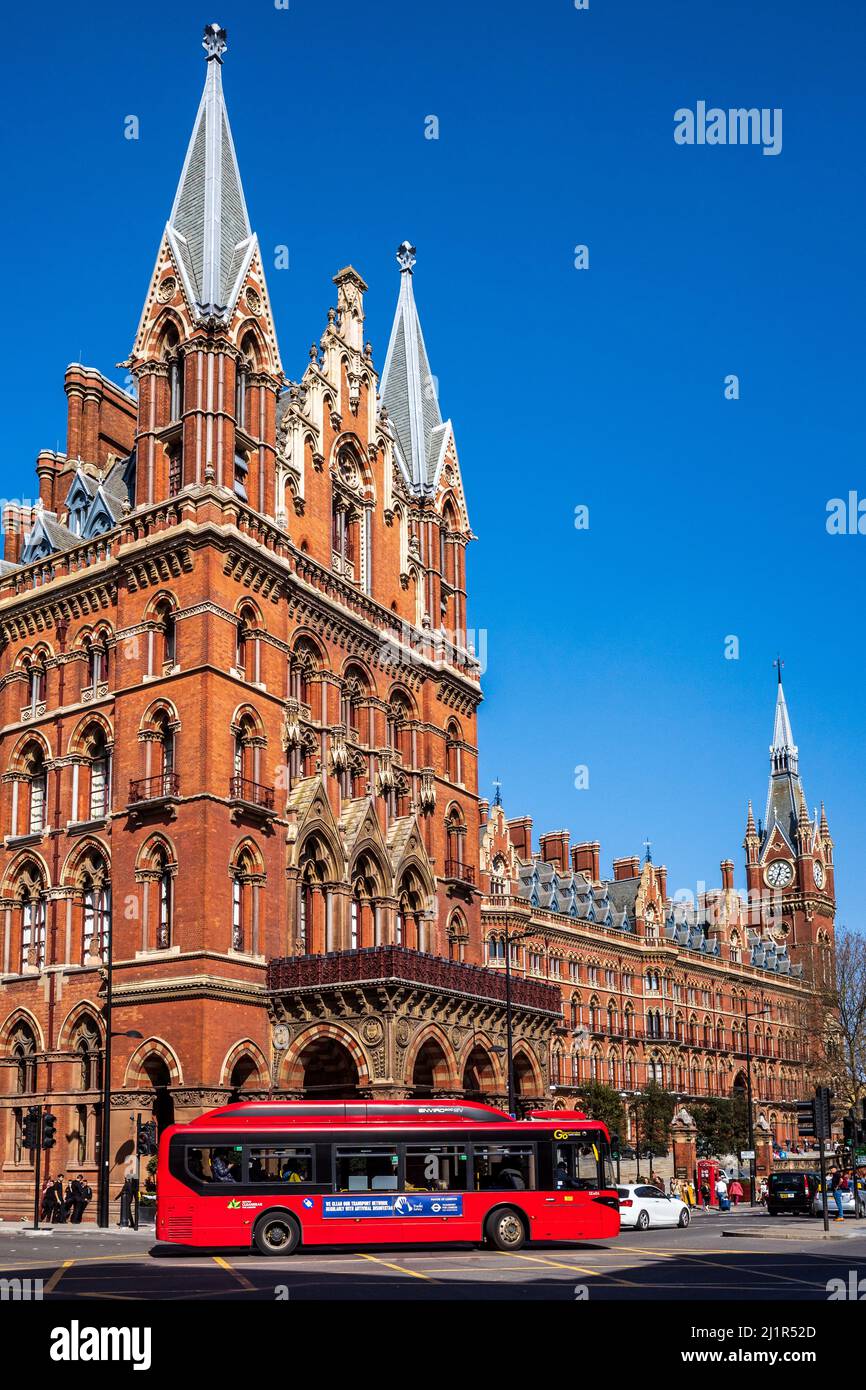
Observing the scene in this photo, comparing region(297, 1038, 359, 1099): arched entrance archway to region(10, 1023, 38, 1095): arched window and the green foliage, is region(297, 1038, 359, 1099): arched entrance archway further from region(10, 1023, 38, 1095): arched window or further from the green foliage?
the green foliage

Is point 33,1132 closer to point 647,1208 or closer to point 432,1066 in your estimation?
point 432,1066

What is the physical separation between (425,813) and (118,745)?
13550mm

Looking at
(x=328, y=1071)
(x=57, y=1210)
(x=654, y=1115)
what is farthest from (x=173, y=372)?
(x=654, y=1115)

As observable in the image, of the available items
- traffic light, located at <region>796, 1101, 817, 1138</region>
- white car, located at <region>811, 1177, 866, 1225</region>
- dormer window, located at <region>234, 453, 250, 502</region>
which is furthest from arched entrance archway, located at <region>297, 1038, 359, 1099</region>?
dormer window, located at <region>234, 453, 250, 502</region>

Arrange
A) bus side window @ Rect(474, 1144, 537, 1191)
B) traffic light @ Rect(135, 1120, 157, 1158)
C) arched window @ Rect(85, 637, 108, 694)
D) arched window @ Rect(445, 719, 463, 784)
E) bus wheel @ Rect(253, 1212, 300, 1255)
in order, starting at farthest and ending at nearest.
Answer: arched window @ Rect(445, 719, 463, 784) → arched window @ Rect(85, 637, 108, 694) → traffic light @ Rect(135, 1120, 157, 1158) → bus side window @ Rect(474, 1144, 537, 1191) → bus wheel @ Rect(253, 1212, 300, 1255)

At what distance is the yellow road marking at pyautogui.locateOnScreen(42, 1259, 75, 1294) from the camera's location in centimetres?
1990

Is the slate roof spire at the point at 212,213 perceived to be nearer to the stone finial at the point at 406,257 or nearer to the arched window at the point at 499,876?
the stone finial at the point at 406,257

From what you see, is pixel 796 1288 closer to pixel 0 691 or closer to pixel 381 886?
pixel 381 886

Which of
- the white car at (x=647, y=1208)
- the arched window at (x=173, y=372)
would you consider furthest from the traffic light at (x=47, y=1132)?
the arched window at (x=173, y=372)

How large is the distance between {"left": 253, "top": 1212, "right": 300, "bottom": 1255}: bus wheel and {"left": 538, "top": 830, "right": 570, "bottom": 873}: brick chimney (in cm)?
7545

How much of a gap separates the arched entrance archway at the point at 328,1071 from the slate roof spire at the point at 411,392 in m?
23.3

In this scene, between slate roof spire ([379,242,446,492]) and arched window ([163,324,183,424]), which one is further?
slate roof spire ([379,242,446,492])

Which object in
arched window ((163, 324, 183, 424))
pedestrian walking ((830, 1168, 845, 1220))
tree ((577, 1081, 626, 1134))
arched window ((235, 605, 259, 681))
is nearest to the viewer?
pedestrian walking ((830, 1168, 845, 1220))
